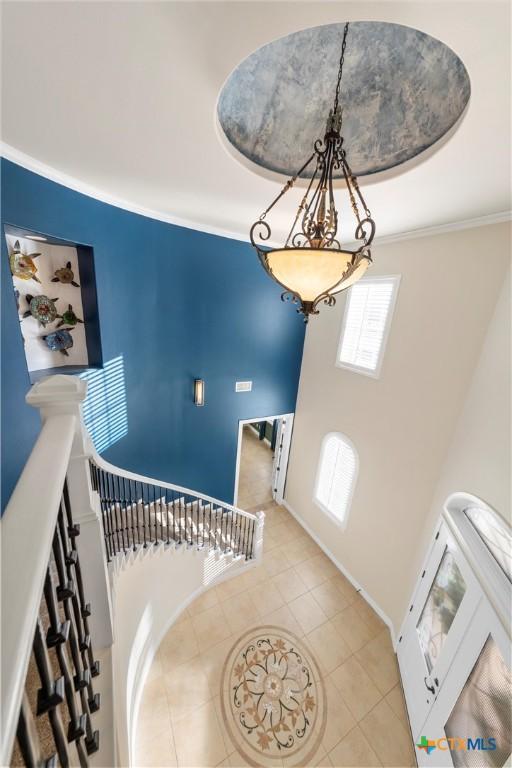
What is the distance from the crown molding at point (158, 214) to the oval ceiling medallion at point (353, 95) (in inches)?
52.1

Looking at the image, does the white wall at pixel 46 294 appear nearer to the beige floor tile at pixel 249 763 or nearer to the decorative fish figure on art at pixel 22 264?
the decorative fish figure on art at pixel 22 264

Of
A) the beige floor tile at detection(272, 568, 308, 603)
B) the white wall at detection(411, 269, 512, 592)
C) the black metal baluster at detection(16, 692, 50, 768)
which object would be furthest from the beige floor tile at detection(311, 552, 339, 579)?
the black metal baluster at detection(16, 692, 50, 768)

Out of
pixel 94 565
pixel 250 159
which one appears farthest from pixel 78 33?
pixel 94 565

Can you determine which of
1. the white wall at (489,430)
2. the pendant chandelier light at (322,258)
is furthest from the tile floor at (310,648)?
the pendant chandelier light at (322,258)

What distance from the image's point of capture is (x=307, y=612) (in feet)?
12.6

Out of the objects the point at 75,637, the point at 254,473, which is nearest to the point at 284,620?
the point at 254,473

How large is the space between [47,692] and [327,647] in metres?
4.01

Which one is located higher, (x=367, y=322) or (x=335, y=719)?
(x=367, y=322)

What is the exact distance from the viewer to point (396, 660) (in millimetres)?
3396

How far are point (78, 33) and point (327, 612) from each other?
566cm

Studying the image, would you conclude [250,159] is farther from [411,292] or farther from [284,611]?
[284,611]

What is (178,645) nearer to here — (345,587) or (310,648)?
(310,648)

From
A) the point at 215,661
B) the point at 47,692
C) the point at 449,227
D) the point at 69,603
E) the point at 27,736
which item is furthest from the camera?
the point at 215,661

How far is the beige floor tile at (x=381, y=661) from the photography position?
3.18 metres
